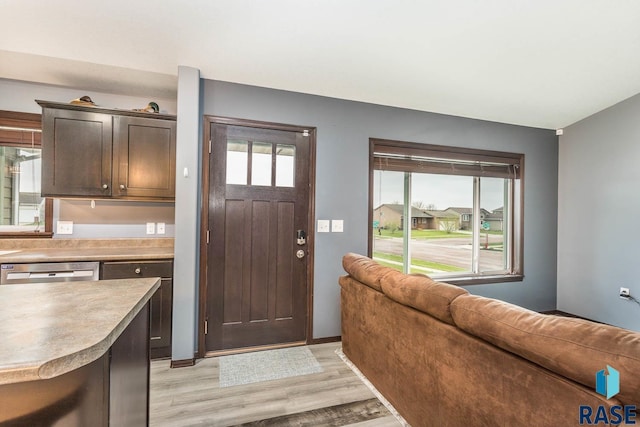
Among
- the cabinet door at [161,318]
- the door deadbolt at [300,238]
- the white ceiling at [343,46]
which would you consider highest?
the white ceiling at [343,46]

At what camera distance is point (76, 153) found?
257cm

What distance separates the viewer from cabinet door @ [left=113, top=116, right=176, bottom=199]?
8.75 ft

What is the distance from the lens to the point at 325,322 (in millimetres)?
3031

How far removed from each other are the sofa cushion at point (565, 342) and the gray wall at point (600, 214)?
3360 millimetres

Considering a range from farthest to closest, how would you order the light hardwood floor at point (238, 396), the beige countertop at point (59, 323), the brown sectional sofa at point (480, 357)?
the light hardwood floor at point (238, 396) → the brown sectional sofa at point (480, 357) → the beige countertop at point (59, 323)

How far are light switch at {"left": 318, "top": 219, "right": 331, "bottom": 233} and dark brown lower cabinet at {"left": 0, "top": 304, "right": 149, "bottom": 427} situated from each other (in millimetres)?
2032

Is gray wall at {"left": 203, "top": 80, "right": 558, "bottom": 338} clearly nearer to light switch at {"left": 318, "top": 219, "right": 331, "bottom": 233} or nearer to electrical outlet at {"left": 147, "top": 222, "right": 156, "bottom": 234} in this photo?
light switch at {"left": 318, "top": 219, "right": 331, "bottom": 233}

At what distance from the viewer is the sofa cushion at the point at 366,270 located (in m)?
2.05

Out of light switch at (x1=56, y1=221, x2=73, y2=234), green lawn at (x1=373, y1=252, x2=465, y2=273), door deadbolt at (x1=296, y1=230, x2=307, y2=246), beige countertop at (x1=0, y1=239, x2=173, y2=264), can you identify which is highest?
light switch at (x1=56, y1=221, x2=73, y2=234)

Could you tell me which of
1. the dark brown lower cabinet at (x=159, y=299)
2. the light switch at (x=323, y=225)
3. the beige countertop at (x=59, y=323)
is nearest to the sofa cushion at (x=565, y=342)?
the beige countertop at (x=59, y=323)

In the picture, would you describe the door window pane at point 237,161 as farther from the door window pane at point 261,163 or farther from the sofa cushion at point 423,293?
the sofa cushion at point 423,293

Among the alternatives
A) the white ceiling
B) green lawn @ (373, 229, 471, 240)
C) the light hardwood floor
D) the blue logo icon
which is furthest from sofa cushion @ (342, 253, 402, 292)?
the white ceiling

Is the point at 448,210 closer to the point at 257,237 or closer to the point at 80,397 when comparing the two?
the point at 257,237

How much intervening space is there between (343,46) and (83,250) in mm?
3006
